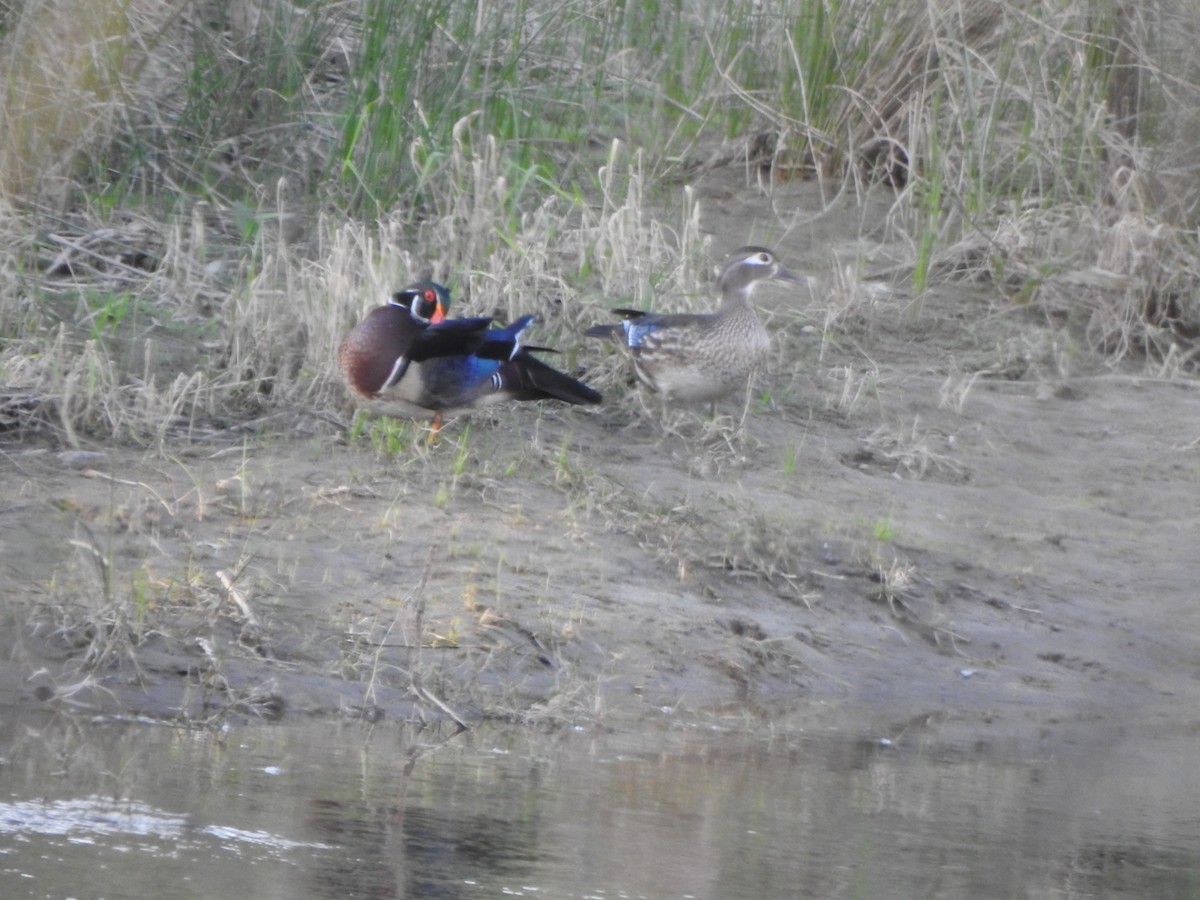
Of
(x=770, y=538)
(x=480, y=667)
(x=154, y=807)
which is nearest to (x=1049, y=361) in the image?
(x=770, y=538)

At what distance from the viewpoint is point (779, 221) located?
873cm

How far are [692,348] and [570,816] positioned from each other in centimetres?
300

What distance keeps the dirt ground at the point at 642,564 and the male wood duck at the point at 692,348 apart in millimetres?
166

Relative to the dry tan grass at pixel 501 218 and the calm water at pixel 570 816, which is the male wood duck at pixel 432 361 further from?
the calm water at pixel 570 816

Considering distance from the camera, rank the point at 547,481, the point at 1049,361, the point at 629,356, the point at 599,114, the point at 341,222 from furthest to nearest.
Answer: the point at 599,114 < the point at 1049,361 < the point at 341,222 < the point at 629,356 < the point at 547,481

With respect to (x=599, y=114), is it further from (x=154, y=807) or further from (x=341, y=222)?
(x=154, y=807)

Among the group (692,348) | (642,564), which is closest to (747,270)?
(692,348)

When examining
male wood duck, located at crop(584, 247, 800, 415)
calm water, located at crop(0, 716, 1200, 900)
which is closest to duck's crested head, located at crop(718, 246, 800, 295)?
male wood duck, located at crop(584, 247, 800, 415)

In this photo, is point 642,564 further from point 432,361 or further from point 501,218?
point 501,218

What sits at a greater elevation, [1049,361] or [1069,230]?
[1069,230]

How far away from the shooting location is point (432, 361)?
592 cm

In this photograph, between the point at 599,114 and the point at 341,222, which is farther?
the point at 599,114

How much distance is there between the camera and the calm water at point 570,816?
3.27 meters

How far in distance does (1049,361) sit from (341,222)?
302 cm
